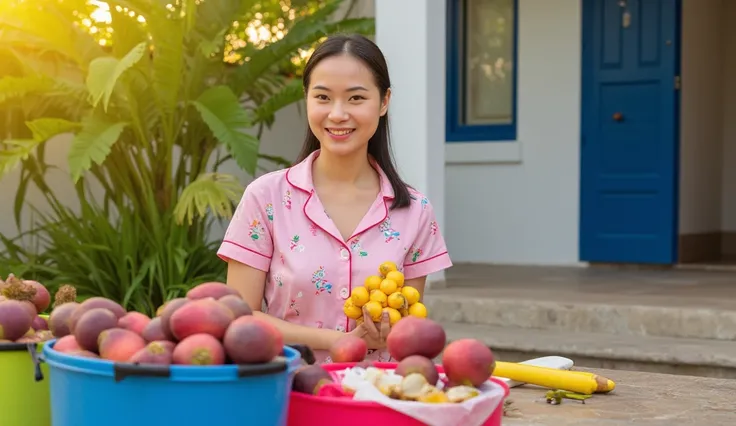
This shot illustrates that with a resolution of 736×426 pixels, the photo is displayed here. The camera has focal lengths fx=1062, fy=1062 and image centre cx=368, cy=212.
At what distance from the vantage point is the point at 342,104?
231 centimetres

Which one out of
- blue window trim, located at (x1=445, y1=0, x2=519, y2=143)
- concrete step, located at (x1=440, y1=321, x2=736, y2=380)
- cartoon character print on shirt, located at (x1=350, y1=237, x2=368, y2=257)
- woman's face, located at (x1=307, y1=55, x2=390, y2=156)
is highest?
blue window trim, located at (x1=445, y1=0, x2=519, y2=143)

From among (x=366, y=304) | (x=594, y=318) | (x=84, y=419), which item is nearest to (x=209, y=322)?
(x=84, y=419)

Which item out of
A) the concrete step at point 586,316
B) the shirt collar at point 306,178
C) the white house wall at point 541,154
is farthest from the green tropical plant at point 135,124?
the shirt collar at point 306,178

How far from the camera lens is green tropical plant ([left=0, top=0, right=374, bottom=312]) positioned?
591 centimetres

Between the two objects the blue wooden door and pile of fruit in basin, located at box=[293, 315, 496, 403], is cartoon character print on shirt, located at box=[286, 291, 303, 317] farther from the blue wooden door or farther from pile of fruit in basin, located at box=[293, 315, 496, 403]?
the blue wooden door

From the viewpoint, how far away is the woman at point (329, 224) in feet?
→ 7.67

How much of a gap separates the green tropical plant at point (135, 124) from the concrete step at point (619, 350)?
5.47 feet

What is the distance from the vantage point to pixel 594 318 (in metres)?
5.96

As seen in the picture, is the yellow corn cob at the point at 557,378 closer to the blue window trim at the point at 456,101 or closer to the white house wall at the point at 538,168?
the white house wall at the point at 538,168

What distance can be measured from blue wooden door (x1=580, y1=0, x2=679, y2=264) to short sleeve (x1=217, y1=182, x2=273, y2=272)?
22.2 feet

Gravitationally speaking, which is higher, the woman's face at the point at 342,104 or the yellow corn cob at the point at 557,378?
the woman's face at the point at 342,104

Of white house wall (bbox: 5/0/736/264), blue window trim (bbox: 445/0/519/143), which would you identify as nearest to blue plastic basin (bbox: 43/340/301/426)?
white house wall (bbox: 5/0/736/264)

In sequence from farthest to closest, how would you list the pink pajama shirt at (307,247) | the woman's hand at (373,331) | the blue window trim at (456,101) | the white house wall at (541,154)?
the blue window trim at (456,101)
the white house wall at (541,154)
the pink pajama shirt at (307,247)
the woman's hand at (373,331)

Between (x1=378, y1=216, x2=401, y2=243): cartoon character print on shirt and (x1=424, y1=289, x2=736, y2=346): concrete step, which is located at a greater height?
(x1=378, y1=216, x2=401, y2=243): cartoon character print on shirt
